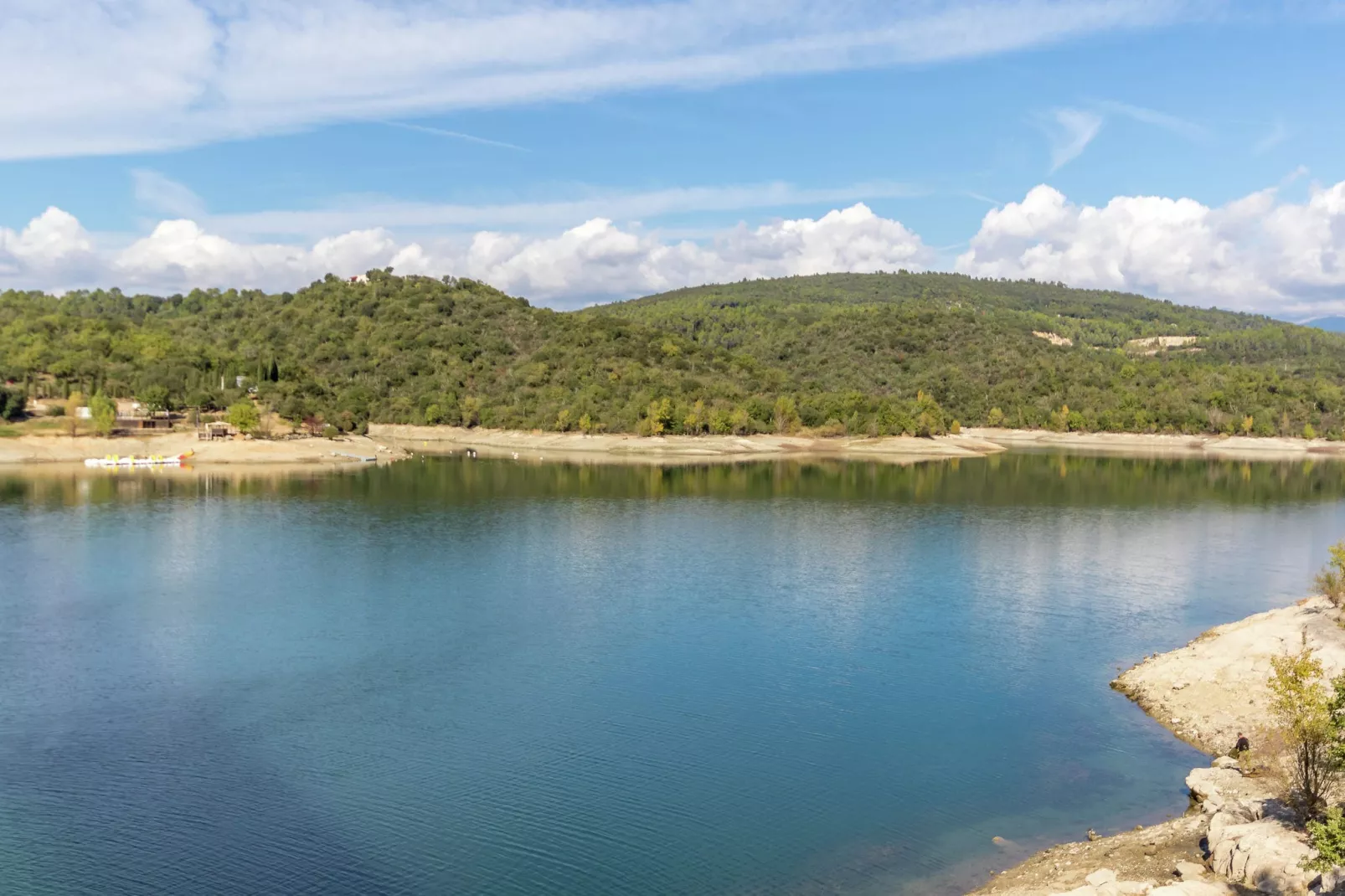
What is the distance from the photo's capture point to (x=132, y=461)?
120000 millimetres

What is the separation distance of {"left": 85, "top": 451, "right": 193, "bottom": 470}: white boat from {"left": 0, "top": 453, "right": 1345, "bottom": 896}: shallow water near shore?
44709 mm

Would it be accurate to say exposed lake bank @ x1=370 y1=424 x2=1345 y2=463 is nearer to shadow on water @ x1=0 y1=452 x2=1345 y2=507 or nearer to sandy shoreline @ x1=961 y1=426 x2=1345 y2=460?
sandy shoreline @ x1=961 y1=426 x2=1345 y2=460

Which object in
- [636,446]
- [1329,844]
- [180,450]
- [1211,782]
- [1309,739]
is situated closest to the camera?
[1329,844]

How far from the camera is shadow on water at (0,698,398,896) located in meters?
23.1

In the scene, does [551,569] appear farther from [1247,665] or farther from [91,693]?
[1247,665]

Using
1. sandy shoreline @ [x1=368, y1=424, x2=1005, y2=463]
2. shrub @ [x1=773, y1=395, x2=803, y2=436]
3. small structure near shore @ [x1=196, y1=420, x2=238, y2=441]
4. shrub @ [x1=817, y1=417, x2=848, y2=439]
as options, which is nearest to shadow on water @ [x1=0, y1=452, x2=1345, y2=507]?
sandy shoreline @ [x1=368, y1=424, x2=1005, y2=463]

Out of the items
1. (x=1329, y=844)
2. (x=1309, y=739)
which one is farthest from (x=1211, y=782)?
(x=1329, y=844)

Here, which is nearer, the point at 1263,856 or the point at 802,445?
the point at 1263,856

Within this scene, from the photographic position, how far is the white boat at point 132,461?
386ft

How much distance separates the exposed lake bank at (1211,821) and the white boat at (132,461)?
11445 cm

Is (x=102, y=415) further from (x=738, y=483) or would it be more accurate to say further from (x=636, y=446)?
(x=738, y=483)

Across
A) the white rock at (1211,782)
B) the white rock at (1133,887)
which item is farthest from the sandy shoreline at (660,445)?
the white rock at (1133,887)

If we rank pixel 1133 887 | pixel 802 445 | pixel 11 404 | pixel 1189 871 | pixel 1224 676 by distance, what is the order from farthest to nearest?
1. pixel 802 445
2. pixel 11 404
3. pixel 1224 676
4. pixel 1189 871
5. pixel 1133 887

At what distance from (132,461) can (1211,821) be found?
124 metres
